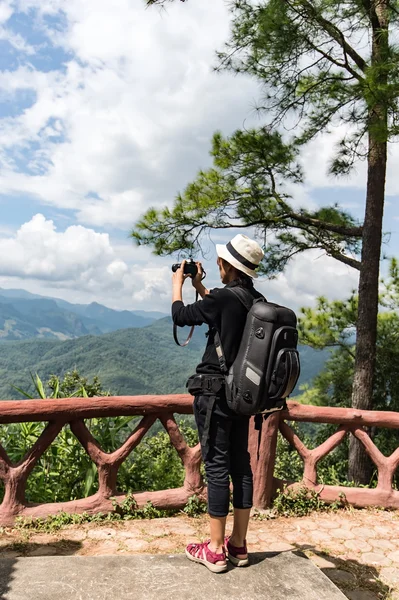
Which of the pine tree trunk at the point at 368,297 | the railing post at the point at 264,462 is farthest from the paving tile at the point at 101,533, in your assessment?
the pine tree trunk at the point at 368,297

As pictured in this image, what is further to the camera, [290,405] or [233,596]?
[290,405]

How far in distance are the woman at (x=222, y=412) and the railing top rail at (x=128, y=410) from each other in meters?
1.30

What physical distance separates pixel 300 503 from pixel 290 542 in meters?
0.63

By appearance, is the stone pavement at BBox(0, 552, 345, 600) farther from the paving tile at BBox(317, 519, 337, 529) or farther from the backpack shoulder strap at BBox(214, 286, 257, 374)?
the paving tile at BBox(317, 519, 337, 529)

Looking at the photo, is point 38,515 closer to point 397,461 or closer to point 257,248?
point 257,248

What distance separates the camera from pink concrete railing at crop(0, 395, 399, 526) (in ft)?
11.2

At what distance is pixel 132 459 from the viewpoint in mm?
4676

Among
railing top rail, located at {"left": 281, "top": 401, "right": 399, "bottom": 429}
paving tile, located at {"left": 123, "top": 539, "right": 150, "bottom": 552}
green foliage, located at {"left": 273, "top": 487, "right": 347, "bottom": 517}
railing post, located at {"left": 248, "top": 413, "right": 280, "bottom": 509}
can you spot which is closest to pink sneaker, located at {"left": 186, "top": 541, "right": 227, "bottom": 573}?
paving tile, located at {"left": 123, "top": 539, "right": 150, "bottom": 552}

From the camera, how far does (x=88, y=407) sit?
3535 millimetres

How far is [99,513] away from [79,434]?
0.58m

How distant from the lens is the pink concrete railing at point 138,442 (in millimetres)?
3424

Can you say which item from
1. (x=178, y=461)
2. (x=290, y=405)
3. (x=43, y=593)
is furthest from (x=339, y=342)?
(x=43, y=593)

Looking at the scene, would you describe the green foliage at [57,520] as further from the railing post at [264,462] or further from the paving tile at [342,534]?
the paving tile at [342,534]

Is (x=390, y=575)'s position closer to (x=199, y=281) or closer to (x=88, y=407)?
(x=199, y=281)
